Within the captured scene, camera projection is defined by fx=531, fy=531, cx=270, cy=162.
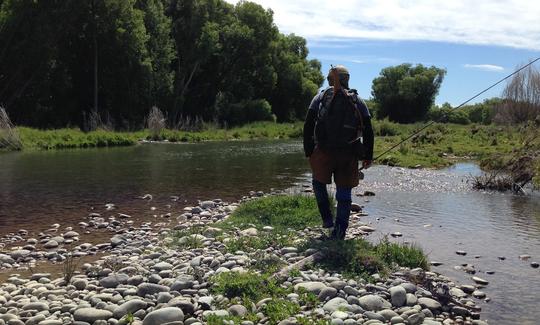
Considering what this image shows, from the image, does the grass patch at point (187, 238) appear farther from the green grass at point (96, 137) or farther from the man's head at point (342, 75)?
the green grass at point (96, 137)

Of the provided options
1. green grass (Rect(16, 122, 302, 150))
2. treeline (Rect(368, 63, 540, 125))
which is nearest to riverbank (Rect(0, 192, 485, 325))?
green grass (Rect(16, 122, 302, 150))

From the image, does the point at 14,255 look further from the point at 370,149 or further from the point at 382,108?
the point at 382,108

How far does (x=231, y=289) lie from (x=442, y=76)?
4055 inches

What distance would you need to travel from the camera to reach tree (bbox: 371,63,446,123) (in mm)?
96469

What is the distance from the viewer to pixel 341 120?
25.7 ft

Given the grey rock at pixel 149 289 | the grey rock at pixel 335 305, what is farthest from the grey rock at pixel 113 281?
the grey rock at pixel 335 305

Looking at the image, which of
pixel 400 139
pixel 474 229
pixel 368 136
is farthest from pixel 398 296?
pixel 400 139

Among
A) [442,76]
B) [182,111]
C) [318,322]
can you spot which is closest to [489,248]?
[318,322]

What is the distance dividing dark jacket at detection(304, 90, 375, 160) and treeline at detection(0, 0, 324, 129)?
1521 inches

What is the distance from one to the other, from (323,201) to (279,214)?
214 centimetres

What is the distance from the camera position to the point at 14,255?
8.31 metres

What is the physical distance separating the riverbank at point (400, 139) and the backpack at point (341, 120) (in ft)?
47.7

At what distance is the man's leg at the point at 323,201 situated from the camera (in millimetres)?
8469

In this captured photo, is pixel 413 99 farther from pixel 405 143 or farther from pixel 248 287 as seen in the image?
pixel 248 287
